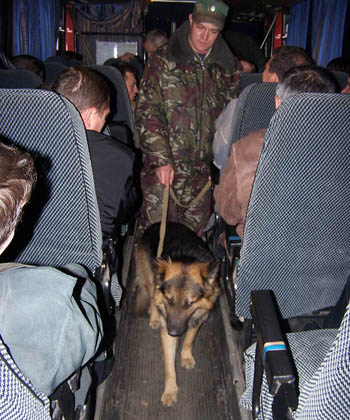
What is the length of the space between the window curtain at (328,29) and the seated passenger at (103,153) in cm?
584

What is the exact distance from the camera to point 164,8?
34.4 ft

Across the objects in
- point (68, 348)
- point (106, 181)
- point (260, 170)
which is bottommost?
point (68, 348)

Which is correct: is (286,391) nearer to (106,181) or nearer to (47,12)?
(106,181)

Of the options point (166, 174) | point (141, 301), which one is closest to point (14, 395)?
point (141, 301)

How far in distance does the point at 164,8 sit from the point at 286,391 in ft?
38.3

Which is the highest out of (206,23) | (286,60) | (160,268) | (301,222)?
(206,23)

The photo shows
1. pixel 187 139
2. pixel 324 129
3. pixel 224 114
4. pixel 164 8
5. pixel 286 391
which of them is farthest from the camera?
pixel 164 8

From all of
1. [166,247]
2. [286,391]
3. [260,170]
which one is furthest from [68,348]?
[166,247]

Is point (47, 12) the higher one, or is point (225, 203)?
point (47, 12)

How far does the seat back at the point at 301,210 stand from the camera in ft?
3.58

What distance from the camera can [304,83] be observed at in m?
1.54

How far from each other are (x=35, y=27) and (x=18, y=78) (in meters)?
6.05

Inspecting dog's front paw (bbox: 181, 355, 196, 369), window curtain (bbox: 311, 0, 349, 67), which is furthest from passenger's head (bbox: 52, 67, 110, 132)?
window curtain (bbox: 311, 0, 349, 67)

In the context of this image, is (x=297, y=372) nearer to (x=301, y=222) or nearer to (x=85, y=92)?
(x=301, y=222)
